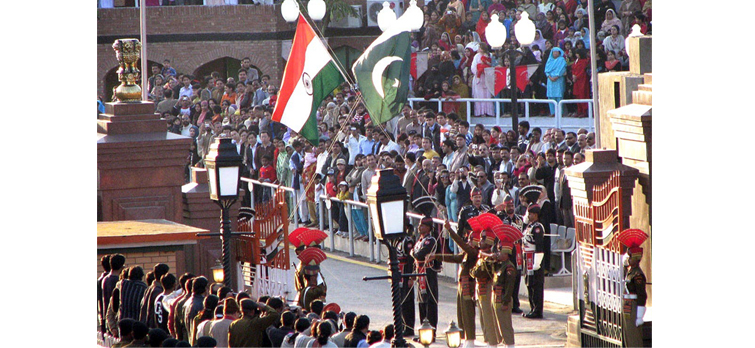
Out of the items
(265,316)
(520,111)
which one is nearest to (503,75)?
(520,111)

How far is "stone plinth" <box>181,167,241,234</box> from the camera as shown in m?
15.4

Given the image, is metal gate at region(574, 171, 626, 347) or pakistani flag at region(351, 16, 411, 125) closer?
metal gate at region(574, 171, 626, 347)

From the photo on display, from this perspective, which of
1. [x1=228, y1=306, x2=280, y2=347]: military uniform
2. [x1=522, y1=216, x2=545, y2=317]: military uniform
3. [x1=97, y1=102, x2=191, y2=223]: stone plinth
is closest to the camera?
[x1=228, y1=306, x2=280, y2=347]: military uniform

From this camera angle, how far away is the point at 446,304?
1625 centimetres

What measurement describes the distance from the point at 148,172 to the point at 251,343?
4.84 metres

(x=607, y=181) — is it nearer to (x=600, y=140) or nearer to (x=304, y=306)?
(x=600, y=140)

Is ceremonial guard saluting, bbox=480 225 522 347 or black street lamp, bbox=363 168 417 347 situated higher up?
black street lamp, bbox=363 168 417 347

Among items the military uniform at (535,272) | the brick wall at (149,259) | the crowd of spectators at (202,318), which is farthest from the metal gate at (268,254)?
the military uniform at (535,272)

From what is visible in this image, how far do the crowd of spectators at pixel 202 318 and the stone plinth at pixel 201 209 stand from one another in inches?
72.9

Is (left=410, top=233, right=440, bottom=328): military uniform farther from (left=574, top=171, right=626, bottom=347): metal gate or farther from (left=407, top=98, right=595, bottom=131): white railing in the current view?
(left=407, top=98, right=595, bottom=131): white railing

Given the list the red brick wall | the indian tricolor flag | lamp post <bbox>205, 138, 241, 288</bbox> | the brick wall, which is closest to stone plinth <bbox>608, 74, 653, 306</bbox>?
lamp post <bbox>205, 138, 241, 288</bbox>

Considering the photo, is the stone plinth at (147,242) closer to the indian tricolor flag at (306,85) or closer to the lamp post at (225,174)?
the lamp post at (225,174)

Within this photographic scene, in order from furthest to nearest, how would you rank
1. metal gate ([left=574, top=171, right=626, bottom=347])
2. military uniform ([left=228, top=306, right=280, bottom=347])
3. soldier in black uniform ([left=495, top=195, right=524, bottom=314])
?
soldier in black uniform ([left=495, top=195, right=524, bottom=314]), metal gate ([left=574, top=171, right=626, bottom=347]), military uniform ([left=228, top=306, right=280, bottom=347])

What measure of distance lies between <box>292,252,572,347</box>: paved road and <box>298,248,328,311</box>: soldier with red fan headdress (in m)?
1.84
